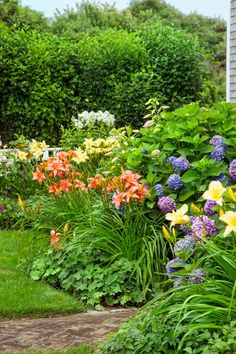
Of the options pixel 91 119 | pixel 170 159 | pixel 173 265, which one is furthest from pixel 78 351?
pixel 91 119

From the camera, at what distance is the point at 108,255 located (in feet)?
20.5

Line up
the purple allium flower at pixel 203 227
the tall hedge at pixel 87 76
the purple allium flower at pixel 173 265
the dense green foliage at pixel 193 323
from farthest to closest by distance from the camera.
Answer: the tall hedge at pixel 87 76 → the purple allium flower at pixel 173 265 → the purple allium flower at pixel 203 227 → the dense green foliage at pixel 193 323

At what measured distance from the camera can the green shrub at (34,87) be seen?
11.8 metres

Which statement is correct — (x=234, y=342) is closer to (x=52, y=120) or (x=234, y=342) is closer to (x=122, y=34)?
(x=52, y=120)

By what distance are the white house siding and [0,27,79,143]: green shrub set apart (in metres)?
2.82

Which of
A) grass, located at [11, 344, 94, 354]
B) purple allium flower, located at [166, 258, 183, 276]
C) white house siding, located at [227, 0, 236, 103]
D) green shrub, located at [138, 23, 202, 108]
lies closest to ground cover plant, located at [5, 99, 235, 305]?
purple allium flower, located at [166, 258, 183, 276]

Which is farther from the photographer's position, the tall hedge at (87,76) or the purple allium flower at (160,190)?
the tall hedge at (87,76)

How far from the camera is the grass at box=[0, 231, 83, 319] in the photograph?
569 centimetres

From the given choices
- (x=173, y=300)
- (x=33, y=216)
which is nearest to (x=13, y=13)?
(x=33, y=216)

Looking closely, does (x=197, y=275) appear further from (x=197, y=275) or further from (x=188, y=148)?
(x=188, y=148)

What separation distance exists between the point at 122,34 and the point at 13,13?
924cm

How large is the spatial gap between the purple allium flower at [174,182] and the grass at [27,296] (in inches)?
50.1

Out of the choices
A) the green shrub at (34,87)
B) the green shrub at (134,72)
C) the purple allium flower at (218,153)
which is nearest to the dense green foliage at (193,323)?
the purple allium flower at (218,153)

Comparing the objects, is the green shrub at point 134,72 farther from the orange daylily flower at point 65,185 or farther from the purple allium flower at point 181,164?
the purple allium flower at point 181,164
